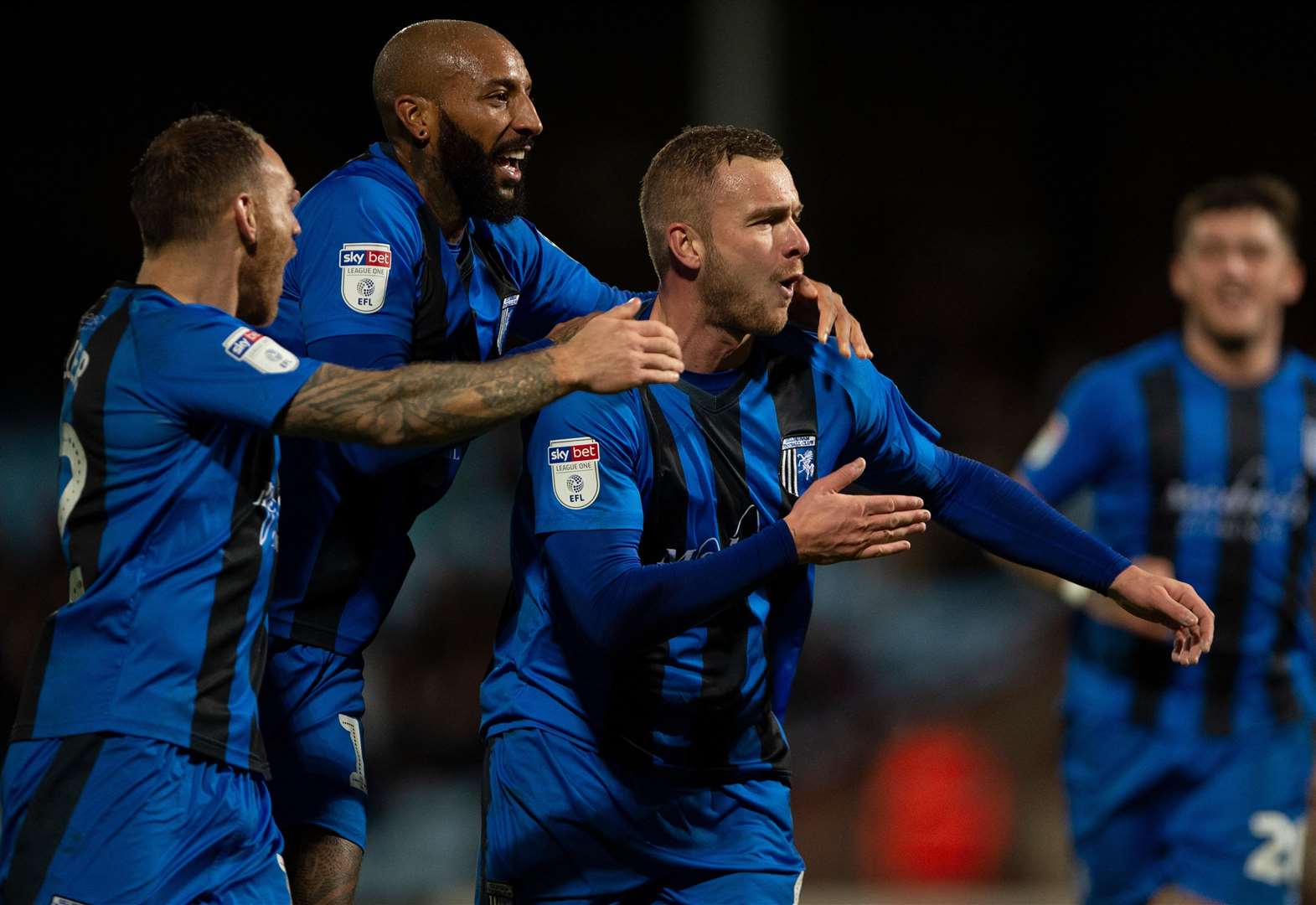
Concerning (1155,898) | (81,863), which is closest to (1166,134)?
(1155,898)

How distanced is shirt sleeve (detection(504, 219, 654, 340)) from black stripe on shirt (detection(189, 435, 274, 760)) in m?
1.27

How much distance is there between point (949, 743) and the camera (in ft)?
27.2

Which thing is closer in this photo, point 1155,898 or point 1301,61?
point 1155,898

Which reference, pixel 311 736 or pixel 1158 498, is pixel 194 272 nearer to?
pixel 311 736

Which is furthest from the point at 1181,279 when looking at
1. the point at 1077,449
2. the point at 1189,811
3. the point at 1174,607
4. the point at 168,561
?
the point at 168,561

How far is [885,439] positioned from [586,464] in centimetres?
75

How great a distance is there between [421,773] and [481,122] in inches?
176

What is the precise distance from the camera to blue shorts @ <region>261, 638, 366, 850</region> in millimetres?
3914

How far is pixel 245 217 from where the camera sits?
329cm

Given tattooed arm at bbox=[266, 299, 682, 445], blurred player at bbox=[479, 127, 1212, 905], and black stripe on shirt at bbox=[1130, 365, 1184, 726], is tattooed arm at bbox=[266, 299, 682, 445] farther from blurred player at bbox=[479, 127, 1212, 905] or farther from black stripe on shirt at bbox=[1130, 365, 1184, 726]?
black stripe on shirt at bbox=[1130, 365, 1184, 726]

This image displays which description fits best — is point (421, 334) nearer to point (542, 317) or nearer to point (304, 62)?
point (542, 317)

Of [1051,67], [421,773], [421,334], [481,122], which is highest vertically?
[1051,67]

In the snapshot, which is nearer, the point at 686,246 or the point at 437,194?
the point at 686,246

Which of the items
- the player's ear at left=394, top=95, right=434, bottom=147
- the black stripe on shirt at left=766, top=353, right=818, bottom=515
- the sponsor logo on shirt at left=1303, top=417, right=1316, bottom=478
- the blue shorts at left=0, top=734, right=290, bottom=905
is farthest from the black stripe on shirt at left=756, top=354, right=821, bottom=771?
the sponsor logo on shirt at left=1303, top=417, right=1316, bottom=478
